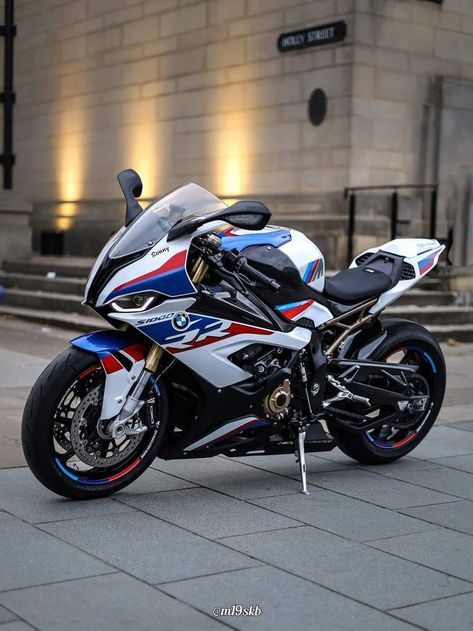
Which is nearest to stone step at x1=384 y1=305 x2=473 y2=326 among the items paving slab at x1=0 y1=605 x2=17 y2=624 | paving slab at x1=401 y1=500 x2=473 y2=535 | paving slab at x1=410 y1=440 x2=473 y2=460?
paving slab at x1=410 y1=440 x2=473 y2=460

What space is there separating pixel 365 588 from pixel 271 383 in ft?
5.26

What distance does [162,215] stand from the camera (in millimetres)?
5316

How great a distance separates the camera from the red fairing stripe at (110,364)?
200 inches

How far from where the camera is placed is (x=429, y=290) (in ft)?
46.5

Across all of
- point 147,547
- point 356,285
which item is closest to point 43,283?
point 356,285

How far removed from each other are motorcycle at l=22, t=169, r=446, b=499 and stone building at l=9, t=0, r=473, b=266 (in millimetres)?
9398

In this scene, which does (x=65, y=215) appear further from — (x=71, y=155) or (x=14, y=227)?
(x=14, y=227)

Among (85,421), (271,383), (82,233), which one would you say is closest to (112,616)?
(85,421)

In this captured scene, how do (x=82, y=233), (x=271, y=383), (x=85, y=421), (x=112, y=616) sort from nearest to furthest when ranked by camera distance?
(x=112, y=616)
(x=85, y=421)
(x=271, y=383)
(x=82, y=233)

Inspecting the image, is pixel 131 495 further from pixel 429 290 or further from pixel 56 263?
pixel 56 263

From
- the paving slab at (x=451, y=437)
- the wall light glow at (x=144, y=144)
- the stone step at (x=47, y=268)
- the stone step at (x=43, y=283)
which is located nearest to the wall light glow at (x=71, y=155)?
the wall light glow at (x=144, y=144)

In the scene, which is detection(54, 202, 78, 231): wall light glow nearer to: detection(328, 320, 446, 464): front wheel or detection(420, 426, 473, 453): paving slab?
detection(420, 426, 473, 453): paving slab

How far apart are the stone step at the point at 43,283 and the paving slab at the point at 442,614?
10827mm

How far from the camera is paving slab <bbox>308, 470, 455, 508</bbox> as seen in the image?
5520mm
